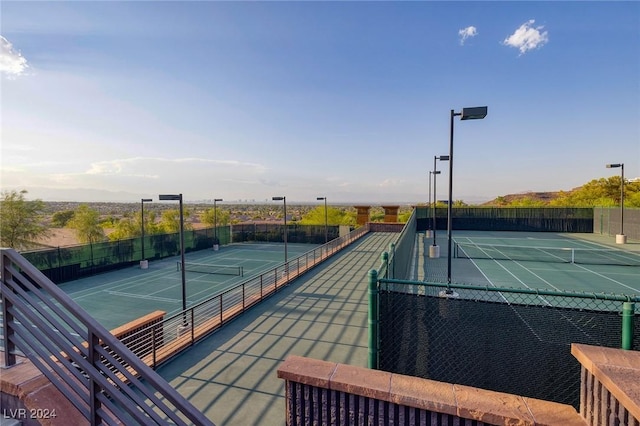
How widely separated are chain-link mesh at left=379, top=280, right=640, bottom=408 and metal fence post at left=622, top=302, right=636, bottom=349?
0.29 feet

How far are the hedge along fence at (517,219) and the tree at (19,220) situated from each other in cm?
3899

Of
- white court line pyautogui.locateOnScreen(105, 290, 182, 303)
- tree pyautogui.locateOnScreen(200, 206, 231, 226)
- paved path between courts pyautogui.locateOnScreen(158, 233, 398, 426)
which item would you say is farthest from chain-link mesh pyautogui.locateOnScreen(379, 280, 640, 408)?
tree pyautogui.locateOnScreen(200, 206, 231, 226)

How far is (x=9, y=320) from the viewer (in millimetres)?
2248

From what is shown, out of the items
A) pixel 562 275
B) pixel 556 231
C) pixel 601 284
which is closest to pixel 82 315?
pixel 601 284

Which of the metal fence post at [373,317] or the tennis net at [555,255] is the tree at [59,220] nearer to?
the tennis net at [555,255]

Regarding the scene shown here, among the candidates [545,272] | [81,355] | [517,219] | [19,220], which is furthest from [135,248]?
[517,219]

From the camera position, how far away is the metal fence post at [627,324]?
3113 mm

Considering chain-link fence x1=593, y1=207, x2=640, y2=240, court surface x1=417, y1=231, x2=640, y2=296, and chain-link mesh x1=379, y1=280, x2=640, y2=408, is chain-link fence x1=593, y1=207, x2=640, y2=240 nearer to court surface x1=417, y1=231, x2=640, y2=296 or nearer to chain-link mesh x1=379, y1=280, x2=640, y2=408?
court surface x1=417, y1=231, x2=640, y2=296

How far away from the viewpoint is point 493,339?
3.81m

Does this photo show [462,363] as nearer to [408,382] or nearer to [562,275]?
[408,382]

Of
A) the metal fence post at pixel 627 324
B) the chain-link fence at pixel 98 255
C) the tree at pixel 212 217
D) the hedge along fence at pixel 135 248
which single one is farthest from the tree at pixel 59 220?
the metal fence post at pixel 627 324

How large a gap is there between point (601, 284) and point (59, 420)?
18540mm

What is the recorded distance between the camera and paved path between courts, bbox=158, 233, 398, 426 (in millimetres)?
5074

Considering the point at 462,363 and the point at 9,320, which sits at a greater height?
the point at 9,320
